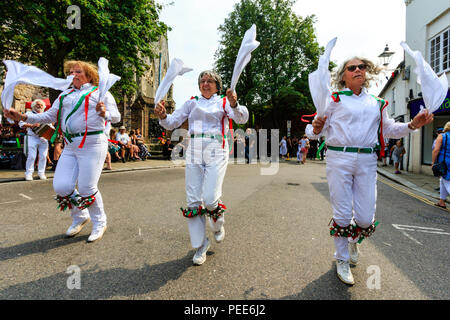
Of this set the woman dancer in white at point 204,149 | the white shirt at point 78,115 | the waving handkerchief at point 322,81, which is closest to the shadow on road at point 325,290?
the woman dancer in white at point 204,149

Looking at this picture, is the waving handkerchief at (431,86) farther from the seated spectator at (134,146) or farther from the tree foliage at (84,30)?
the seated spectator at (134,146)

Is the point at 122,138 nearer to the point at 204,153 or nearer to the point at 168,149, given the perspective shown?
the point at 168,149

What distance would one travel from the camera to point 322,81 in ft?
7.08

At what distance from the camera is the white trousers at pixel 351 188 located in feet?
7.98

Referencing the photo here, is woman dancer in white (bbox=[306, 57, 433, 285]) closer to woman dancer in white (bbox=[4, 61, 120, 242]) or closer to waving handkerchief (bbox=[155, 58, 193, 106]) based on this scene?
Result: waving handkerchief (bbox=[155, 58, 193, 106])

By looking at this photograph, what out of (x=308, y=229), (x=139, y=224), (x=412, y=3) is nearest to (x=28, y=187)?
(x=139, y=224)

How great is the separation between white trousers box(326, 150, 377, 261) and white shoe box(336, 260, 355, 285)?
51 millimetres

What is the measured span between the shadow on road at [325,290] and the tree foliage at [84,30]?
33.5ft

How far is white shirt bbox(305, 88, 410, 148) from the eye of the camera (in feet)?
8.00

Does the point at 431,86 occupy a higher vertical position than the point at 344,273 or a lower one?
higher

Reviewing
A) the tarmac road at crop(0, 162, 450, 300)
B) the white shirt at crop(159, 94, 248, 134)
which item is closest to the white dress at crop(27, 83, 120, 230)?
the tarmac road at crop(0, 162, 450, 300)

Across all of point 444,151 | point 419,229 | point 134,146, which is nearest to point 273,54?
point 134,146

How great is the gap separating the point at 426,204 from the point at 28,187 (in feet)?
30.7

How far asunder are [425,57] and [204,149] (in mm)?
14407
